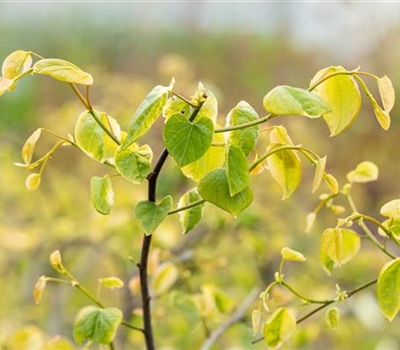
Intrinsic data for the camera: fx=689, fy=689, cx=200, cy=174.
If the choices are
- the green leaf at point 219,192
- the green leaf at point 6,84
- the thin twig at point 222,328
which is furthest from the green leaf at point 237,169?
the thin twig at point 222,328

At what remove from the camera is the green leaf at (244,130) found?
1.15ft

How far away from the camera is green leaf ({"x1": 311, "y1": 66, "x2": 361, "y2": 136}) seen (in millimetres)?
363

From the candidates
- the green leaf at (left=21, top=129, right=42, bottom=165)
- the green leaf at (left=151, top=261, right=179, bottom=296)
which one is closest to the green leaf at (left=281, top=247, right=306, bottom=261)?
the green leaf at (left=21, top=129, right=42, bottom=165)

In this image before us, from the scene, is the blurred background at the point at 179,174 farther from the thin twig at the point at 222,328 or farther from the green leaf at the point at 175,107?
the green leaf at the point at 175,107

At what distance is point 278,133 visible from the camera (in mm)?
393

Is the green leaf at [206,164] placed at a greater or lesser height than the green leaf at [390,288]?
greater

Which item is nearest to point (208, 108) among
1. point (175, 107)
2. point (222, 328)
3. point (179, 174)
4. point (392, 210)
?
point (175, 107)

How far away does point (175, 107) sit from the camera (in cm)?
36

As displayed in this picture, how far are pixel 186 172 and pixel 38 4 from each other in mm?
3077

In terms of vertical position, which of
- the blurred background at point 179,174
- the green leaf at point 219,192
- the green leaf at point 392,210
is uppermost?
the green leaf at point 219,192

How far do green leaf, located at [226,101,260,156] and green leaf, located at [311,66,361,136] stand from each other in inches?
1.6

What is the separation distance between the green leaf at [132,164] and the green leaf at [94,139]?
0.11ft

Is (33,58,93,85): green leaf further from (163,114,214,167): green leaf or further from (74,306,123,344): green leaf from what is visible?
(74,306,123,344): green leaf

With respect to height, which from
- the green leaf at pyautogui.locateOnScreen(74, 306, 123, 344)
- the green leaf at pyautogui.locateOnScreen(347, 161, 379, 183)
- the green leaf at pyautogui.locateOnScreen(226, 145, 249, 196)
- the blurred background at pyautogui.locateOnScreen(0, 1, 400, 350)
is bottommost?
the blurred background at pyautogui.locateOnScreen(0, 1, 400, 350)
